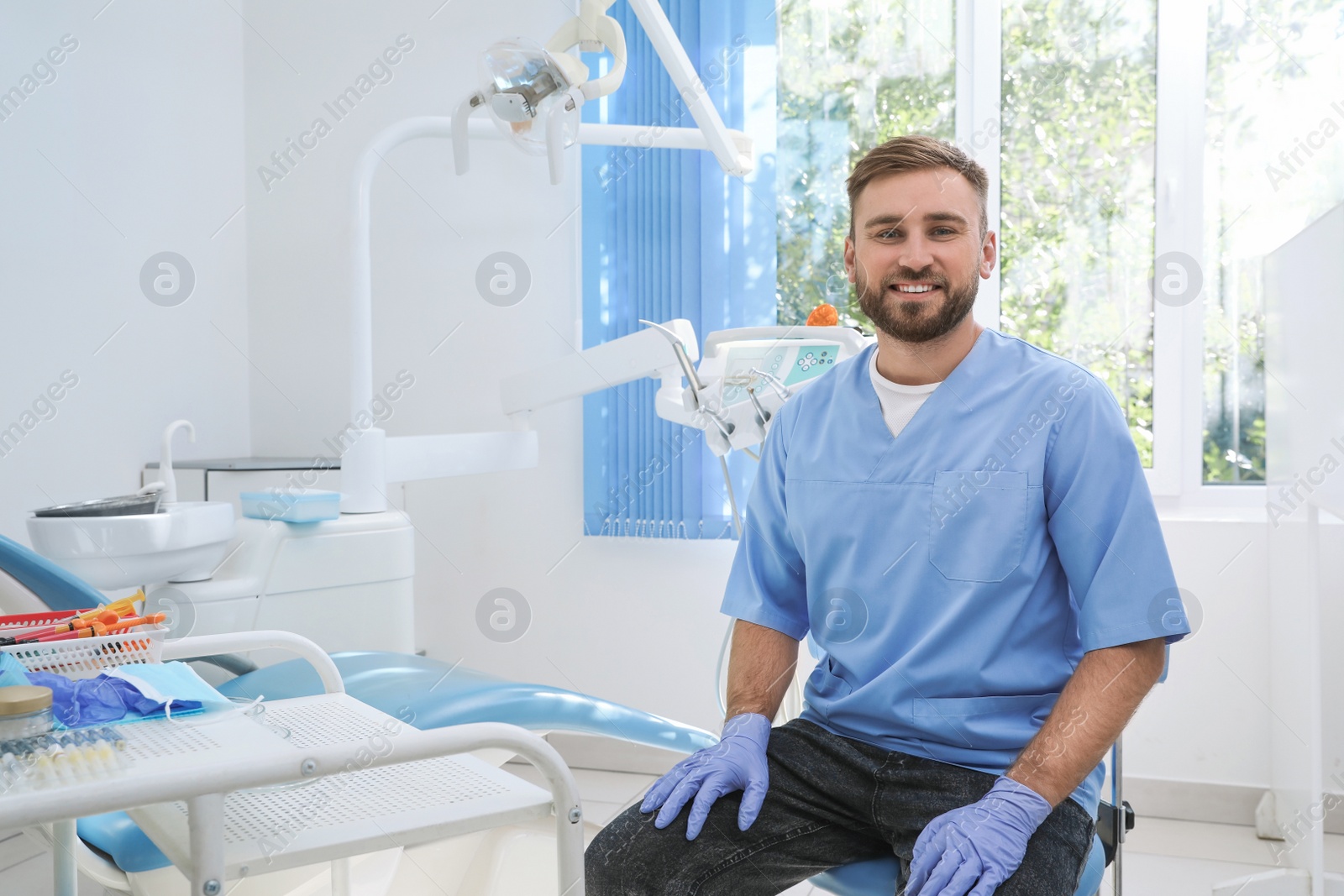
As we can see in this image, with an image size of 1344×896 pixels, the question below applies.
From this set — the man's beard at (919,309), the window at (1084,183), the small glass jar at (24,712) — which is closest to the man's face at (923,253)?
the man's beard at (919,309)

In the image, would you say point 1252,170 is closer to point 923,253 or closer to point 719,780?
point 923,253

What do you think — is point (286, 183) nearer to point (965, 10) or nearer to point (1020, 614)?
point (965, 10)

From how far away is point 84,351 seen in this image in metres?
2.71

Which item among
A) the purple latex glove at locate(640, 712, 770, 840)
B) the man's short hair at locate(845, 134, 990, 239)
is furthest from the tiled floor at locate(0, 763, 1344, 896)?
the man's short hair at locate(845, 134, 990, 239)

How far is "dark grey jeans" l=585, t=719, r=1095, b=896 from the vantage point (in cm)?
120

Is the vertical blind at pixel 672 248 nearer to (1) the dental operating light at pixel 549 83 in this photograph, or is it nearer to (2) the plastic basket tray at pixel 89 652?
(1) the dental operating light at pixel 549 83

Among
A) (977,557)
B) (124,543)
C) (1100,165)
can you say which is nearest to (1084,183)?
(1100,165)

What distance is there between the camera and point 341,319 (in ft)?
10.9

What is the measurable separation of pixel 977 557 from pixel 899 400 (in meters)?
0.27

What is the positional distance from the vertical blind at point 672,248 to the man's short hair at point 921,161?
1.42m

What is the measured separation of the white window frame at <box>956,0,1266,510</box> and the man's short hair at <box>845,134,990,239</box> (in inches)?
52.0

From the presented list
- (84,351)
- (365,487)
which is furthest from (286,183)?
(365,487)

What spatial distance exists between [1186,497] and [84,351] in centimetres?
299

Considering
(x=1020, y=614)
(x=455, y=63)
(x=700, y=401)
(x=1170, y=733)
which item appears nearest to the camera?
(x=1020, y=614)
